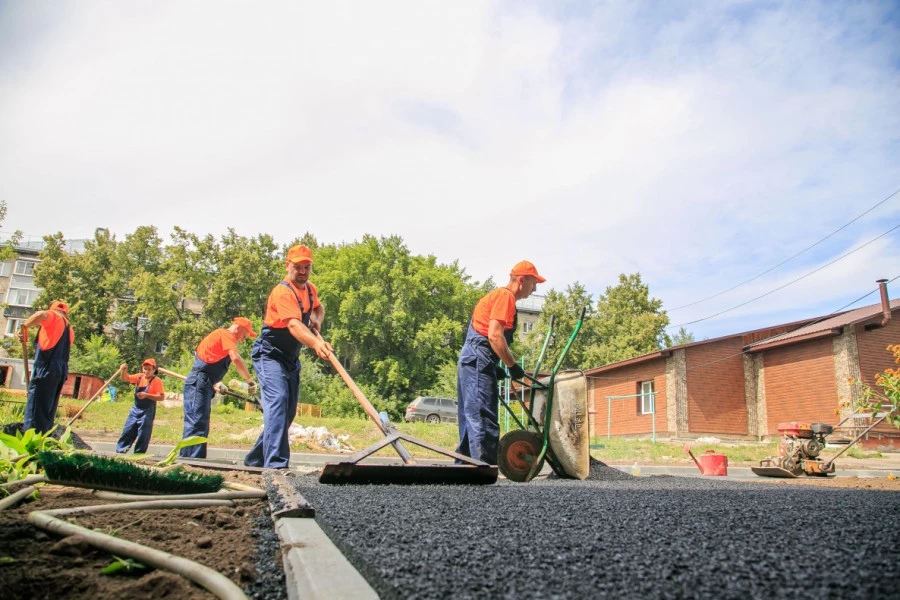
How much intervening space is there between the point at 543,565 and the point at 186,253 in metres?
38.7

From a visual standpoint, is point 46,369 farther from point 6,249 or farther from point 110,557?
point 6,249

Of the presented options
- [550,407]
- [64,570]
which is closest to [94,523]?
[64,570]

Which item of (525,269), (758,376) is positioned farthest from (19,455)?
(758,376)

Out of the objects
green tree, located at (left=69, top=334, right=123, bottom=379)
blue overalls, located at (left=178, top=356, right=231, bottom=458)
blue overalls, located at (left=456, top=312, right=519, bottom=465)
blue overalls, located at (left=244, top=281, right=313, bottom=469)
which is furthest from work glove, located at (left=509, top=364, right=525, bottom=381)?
green tree, located at (left=69, top=334, right=123, bottom=379)

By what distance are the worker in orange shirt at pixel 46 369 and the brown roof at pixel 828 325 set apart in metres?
20.1

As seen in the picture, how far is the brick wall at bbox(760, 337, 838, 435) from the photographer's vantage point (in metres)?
18.3

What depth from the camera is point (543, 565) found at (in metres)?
1.24

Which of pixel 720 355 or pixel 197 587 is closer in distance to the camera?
pixel 197 587

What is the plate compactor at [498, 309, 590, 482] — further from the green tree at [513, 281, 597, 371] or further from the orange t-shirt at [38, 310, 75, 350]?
the green tree at [513, 281, 597, 371]

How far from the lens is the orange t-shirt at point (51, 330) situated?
230 inches

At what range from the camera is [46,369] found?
228 inches

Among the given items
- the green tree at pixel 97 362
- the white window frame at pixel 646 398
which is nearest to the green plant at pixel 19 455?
the white window frame at pixel 646 398

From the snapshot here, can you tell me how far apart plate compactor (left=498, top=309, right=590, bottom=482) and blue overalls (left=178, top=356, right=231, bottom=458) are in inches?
125

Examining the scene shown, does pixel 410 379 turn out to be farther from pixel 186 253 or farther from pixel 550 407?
pixel 550 407
